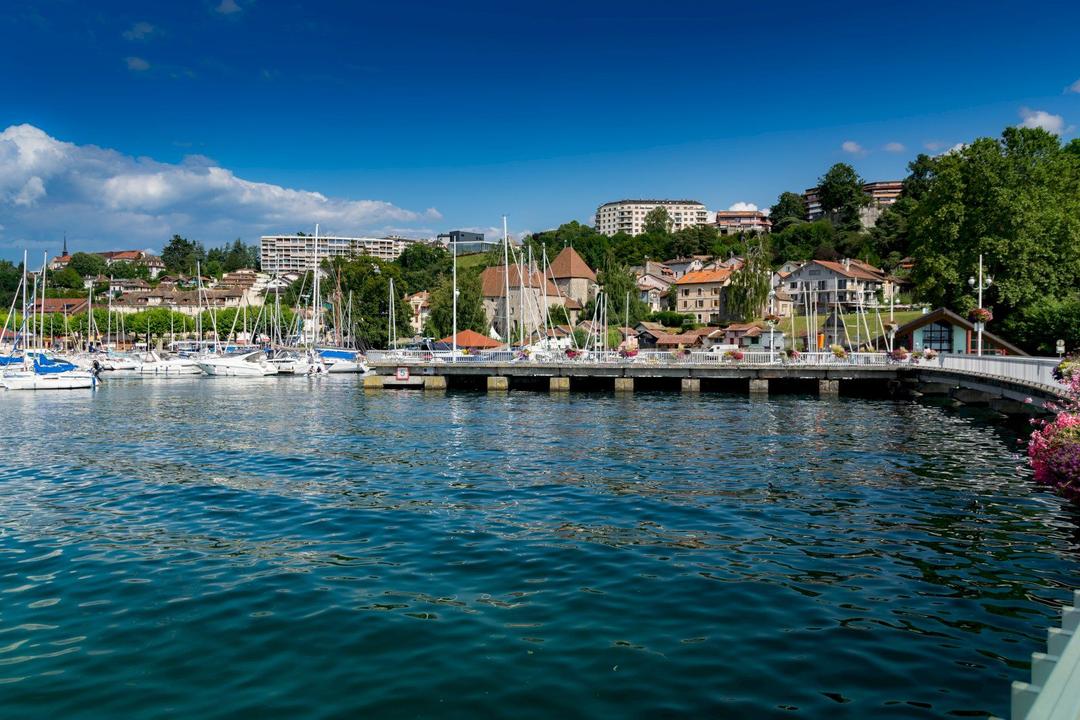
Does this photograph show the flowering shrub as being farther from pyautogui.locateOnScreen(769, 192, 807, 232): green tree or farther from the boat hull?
pyautogui.locateOnScreen(769, 192, 807, 232): green tree

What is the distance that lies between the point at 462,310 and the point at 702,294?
140 ft

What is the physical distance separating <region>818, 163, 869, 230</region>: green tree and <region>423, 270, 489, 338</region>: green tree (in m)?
89.6

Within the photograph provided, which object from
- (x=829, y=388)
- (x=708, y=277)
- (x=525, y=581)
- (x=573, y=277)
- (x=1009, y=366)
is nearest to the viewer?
(x=525, y=581)

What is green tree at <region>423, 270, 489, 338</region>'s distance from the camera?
325ft

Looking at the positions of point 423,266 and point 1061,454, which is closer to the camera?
point 1061,454

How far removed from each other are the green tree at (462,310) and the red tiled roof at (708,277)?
3782 centimetres

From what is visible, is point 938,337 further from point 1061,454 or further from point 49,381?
point 49,381

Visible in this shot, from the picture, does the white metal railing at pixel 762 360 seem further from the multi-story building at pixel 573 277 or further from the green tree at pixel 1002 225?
the multi-story building at pixel 573 277

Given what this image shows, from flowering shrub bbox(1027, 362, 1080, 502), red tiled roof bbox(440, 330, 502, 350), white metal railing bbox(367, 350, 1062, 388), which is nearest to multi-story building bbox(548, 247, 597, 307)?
red tiled roof bbox(440, 330, 502, 350)

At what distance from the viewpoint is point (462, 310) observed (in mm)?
99000

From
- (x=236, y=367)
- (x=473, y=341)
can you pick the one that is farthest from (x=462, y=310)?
(x=236, y=367)

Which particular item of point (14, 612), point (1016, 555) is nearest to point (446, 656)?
point (14, 612)

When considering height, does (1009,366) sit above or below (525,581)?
above

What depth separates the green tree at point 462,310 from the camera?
325ft
